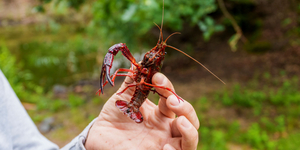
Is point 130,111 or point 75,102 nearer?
point 130,111

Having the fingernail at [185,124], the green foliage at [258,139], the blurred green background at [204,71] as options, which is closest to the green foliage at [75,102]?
the blurred green background at [204,71]

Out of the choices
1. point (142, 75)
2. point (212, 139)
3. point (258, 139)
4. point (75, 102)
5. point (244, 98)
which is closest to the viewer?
point (142, 75)

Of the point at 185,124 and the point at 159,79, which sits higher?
the point at 159,79

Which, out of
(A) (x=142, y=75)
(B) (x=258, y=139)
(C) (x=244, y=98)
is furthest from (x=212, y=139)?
(A) (x=142, y=75)

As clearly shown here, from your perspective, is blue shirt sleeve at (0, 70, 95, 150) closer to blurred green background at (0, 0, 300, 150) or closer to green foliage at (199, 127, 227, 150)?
blurred green background at (0, 0, 300, 150)

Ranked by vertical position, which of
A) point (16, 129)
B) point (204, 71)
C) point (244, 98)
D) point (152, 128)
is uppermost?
point (16, 129)

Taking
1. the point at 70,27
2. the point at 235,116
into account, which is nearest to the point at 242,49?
the point at 235,116

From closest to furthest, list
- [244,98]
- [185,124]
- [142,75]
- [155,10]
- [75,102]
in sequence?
[185,124], [142,75], [155,10], [244,98], [75,102]

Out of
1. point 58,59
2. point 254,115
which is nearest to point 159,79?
point 254,115

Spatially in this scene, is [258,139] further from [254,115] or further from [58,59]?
[58,59]
